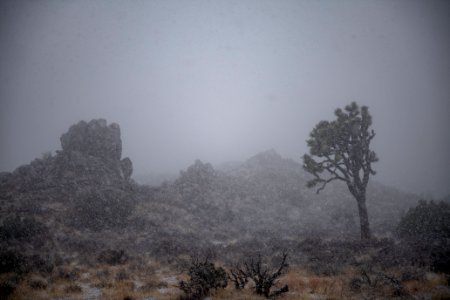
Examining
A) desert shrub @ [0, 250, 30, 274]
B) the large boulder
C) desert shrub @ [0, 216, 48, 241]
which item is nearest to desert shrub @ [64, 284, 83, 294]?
desert shrub @ [0, 250, 30, 274]

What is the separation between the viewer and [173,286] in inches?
460

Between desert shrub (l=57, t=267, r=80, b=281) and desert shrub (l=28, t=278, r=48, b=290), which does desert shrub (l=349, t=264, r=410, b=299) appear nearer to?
desert shrub (l=57, t=267, r=80, b=281)

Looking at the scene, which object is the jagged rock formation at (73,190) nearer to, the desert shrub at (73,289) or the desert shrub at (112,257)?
the desert shrub at (112,257)

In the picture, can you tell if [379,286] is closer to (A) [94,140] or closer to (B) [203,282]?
(B) [203,282]

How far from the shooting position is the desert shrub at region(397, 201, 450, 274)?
13305 millimetres

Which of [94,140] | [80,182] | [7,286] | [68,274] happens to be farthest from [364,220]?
[94,140]

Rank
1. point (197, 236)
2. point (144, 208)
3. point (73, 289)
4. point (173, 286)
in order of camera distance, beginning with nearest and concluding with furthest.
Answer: point (73, 289)
point (173, 286)
point (197, 236)
point (144, 208)

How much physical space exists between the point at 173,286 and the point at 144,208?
61.4 ft

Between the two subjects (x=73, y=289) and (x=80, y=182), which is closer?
(x=73, y=289)

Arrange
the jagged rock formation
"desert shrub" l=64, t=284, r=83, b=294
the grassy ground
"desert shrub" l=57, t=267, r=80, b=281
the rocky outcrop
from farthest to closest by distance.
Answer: the rocky outcrop
the jagged rock formation
"desert shrub" l=57, t=267, r=80, b=281
"desert shrub" l=64, t=284, r=83, b=294
the grassy ground

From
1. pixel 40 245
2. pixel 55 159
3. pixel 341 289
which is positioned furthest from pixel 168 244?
pixel 55 159

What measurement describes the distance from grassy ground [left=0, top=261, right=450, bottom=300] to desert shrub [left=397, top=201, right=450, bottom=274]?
1930 mm

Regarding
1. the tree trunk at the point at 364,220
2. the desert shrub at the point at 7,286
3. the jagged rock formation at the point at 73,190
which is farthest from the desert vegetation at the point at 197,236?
the tree trunk at the point at 364,220

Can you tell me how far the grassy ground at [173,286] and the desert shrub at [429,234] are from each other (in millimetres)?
1930
